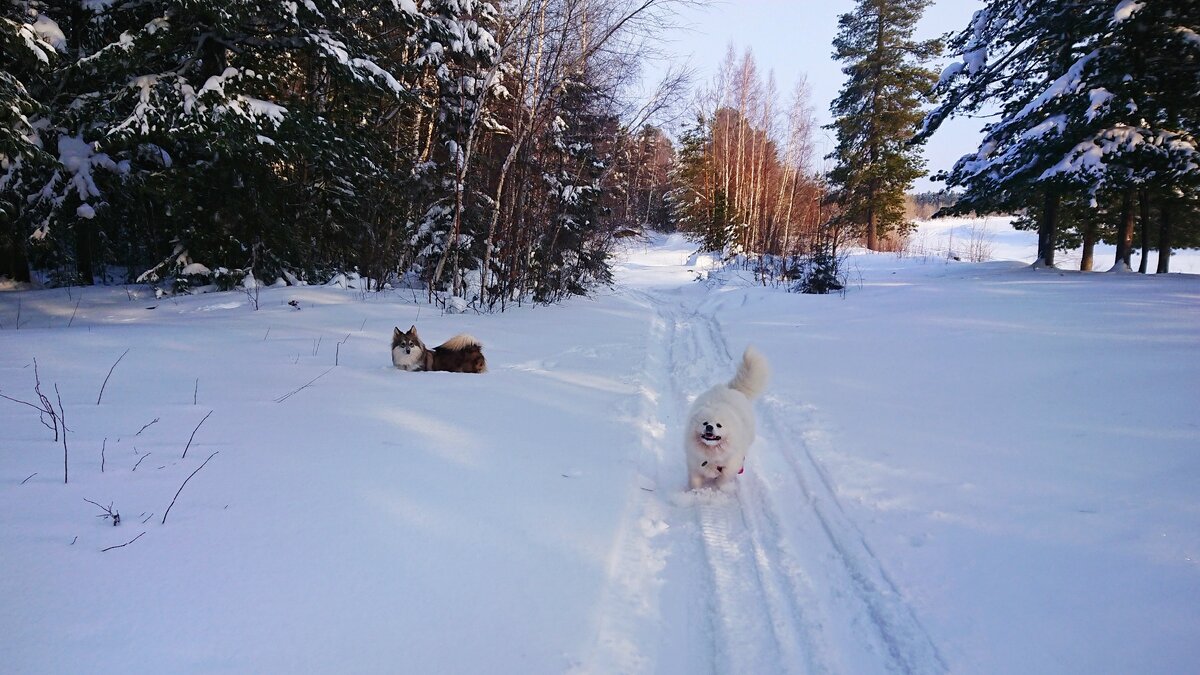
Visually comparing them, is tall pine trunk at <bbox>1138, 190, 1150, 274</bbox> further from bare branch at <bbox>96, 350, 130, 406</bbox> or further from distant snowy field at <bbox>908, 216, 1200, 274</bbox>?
bare branch at <bbox>96, 350, 130, 406</bbox>

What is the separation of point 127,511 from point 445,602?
1.55 m

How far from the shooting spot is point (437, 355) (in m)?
6.31

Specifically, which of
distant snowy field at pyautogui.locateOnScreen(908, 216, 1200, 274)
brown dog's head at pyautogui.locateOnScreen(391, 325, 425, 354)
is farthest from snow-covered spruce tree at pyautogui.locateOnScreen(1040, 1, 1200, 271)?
brown dog's head at pyautogui.locateOnScreen(391, 325, 425, 354)

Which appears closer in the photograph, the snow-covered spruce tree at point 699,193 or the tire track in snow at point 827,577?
the tire track in snow at point 827,577

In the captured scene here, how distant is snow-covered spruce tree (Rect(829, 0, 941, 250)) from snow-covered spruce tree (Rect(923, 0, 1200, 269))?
13.7 meters

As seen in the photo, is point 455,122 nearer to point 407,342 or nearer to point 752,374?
point 407,342

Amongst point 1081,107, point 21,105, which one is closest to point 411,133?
point 21,105

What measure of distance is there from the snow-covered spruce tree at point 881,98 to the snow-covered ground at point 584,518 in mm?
25633

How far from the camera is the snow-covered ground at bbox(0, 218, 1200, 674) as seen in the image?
2.03m

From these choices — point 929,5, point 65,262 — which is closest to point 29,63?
point 65,262

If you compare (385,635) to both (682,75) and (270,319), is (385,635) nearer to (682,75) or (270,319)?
(270,319)

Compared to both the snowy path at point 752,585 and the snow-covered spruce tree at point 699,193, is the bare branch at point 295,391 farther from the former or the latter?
the snow-covered spruce tree at point 699,193

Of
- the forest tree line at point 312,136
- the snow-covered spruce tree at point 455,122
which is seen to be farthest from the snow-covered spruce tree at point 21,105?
the snow-covered spruce tree at point 455,122

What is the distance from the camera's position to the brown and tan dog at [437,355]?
6113 millimetres
